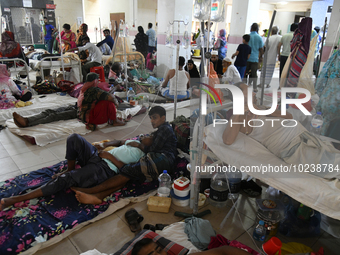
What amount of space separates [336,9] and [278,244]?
4.99 metres

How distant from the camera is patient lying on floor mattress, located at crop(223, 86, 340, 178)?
6.02 ft

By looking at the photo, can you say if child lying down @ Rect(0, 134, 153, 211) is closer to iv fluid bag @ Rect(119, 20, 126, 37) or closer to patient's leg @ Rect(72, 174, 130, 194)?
patient's leg @ Rect(72, 174, 130, 194)

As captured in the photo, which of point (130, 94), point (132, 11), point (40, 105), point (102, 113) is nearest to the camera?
point (102, 113)

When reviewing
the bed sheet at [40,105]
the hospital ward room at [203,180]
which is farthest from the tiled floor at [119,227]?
the bed sheet at [40,105]

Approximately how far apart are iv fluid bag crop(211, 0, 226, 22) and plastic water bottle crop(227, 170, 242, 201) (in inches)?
58.6

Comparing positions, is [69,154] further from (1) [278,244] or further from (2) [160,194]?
(1) [278,244]

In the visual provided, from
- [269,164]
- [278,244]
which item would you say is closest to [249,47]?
[269,164]

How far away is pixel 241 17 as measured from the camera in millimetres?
7598

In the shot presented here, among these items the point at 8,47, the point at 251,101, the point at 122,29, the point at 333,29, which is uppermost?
the point at 333,29

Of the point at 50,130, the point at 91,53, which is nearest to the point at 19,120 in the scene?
the point at 50,130

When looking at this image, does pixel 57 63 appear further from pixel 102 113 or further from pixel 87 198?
pixel 87 198

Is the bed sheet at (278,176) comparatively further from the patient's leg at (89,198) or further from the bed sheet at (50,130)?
the bed sheet at (50,130)

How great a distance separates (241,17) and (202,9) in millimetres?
6098

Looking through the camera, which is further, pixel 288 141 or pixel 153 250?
pixel 288 141
